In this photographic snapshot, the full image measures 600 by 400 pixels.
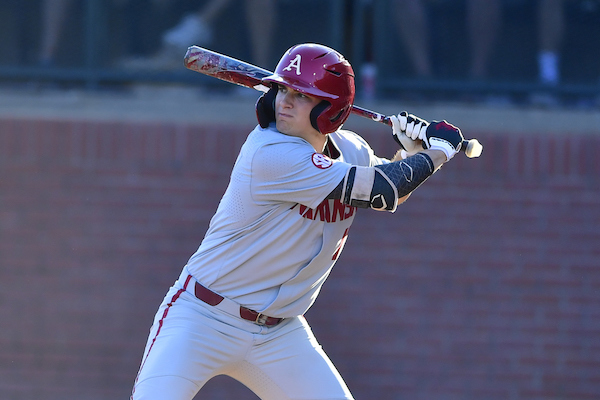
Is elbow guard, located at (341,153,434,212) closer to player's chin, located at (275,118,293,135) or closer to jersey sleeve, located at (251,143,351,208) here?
jersey sleeve, located at (251,143,351,208)

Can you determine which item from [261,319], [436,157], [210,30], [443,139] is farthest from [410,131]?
[210,30]

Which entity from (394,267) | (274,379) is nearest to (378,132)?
(394,267)

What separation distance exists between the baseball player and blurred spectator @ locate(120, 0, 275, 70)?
2114 millimetres

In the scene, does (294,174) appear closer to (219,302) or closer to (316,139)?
(316,139)

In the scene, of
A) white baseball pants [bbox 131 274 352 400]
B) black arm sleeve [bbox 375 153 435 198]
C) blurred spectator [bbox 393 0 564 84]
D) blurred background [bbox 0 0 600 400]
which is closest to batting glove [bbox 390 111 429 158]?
black arm sleeve [bbox 375 153 435 198]

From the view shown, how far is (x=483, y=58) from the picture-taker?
223 inches

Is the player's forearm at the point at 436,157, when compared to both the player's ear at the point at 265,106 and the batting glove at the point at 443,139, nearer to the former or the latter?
the batting glove at the point at 443,139

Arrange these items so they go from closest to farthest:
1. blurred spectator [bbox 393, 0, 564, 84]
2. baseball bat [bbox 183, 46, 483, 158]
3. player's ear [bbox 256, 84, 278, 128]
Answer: player's ear [bbox 256, 84, 278, 128]
baseball bat [bbox 183, 46, 483, 158]
blurred spectator [bbox 393, 0, 564, 84]

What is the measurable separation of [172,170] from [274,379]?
2.15 metres

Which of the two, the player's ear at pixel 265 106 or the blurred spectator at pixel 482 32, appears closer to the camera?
the player's ear at pixel 265 106

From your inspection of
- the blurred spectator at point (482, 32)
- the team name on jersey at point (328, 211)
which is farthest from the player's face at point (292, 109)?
the blurred spectator at point (482, 32)

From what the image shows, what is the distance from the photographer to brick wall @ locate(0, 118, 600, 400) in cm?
536

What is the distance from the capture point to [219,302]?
357cm

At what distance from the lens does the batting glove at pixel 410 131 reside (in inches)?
150
